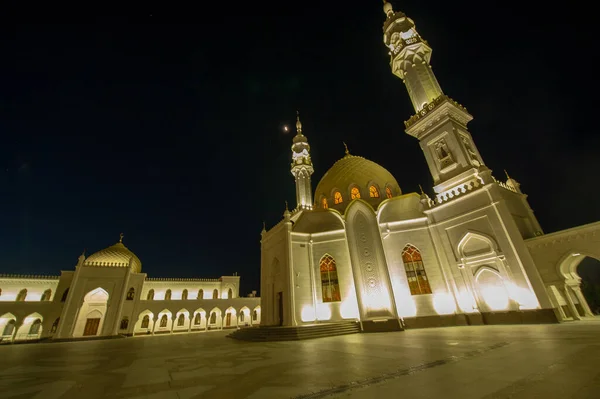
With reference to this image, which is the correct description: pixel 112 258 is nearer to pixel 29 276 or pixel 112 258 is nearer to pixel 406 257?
pixel 29 276

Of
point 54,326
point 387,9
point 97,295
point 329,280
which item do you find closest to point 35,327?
point 54,326

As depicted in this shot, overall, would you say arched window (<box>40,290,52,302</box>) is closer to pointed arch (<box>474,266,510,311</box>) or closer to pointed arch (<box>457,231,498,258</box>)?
pointed arch (<box>457,231,498,258</box>)

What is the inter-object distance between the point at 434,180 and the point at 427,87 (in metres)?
8.43

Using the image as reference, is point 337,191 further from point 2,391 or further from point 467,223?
point 2,391

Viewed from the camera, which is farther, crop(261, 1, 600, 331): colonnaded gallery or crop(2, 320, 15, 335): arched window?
crop(2, 320, 15, 335): arched window

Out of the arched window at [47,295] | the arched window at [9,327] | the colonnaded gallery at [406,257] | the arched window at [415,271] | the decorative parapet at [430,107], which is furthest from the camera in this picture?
the arched window at [47,295]

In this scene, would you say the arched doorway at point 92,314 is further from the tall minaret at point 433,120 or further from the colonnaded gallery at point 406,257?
the tall minaret at point 433,120

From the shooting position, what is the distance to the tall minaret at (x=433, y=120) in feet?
56.1

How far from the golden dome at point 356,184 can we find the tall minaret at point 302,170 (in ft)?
5.81

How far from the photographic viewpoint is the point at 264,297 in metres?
20.7

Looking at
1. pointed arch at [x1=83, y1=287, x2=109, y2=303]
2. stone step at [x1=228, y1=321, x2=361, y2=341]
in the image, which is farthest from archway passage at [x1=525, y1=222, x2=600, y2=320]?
pointed arch at [x1=83, y1=287, x2=109, y2=303]

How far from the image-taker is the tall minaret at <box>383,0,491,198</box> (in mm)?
17094

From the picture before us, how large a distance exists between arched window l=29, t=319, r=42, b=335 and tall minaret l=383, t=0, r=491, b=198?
138 feet

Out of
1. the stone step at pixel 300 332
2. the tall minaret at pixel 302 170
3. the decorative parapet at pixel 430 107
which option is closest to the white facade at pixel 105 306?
the tall minaret at pixel 302 170
